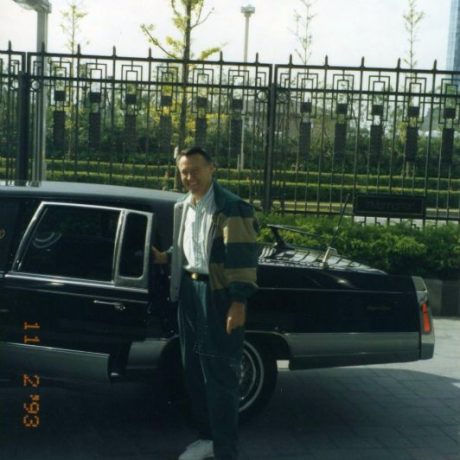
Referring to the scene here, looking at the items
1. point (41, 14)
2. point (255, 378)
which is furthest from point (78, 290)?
point (41, 14)

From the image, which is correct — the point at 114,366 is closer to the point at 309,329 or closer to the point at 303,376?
the point at 309,329

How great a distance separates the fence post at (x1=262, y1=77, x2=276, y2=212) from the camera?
39.4 feet

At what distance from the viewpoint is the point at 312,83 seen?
39.1 feet

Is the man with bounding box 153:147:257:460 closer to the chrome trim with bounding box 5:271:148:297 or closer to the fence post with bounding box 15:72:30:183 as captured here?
the chrome trim with bounding box 5:271:148:297

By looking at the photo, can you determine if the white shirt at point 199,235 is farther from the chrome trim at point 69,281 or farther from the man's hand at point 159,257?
the chrome trim at point 69,281

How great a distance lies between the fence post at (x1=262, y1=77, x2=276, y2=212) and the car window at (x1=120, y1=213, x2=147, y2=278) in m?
6.49

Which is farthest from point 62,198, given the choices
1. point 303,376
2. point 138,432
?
point 303,376

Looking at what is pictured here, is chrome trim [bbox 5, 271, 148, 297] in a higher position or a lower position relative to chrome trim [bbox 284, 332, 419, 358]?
higher

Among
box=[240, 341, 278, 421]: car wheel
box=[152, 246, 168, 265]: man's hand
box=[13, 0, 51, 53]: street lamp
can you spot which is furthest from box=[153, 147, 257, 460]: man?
box=[13, 0, 51, 53]: street lamp

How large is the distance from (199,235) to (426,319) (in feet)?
6.45

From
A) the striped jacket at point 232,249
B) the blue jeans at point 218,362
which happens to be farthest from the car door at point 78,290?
the striped jacket at point 232,249

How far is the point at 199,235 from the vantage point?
5207mm

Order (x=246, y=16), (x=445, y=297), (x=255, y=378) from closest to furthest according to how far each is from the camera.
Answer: (x=255, y=378), (x=445, y=297), (x=246, y=16)
